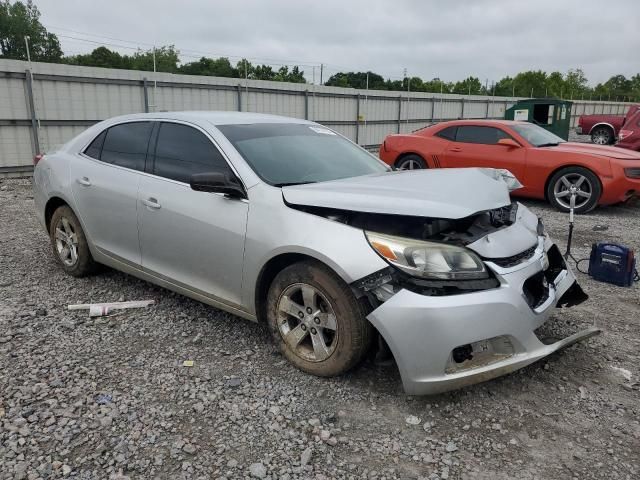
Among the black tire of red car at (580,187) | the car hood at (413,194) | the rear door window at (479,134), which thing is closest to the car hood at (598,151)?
the black tire of red car at (580,187)

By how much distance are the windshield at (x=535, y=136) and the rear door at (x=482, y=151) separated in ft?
0.93

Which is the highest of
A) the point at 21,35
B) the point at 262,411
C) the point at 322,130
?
the point at 21,35

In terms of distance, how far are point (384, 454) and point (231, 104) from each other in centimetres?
1358

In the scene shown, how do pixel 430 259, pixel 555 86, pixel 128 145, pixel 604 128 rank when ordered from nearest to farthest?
pixel 430 259 → pixel 128 145 → pixel 604 128 → pixel 555 86

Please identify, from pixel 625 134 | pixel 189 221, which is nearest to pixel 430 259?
pixel 189 221

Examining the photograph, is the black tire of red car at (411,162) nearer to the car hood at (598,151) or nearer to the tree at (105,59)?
the car hood at (598,151)

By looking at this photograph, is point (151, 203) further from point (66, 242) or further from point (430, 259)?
point (430, 259)

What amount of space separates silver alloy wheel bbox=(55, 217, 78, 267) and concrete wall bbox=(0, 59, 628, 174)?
7627mm

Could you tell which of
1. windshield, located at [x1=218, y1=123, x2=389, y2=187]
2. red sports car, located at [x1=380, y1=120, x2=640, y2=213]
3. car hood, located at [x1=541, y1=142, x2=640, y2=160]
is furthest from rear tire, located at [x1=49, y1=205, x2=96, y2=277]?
car hood, located at [x1=541, y1=142, x2=640, y2=160]

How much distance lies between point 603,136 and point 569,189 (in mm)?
17426

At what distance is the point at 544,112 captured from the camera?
18.5 m

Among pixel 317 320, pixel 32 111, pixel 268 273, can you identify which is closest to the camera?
pixel 317 320

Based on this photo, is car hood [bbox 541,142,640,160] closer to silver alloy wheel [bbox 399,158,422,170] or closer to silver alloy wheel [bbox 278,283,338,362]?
silver alloy wheel [bbox 399,158,422,170]

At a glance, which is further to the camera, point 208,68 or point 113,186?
point 208,68
